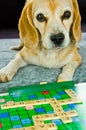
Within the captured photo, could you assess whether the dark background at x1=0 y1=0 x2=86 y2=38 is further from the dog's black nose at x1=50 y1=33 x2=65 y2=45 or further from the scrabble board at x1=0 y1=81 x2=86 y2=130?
the scrabble board at x1=0 y1=81 x2=86 y2=130

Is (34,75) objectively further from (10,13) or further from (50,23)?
(10,13)

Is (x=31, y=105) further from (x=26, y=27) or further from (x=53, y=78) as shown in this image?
(x=26, y=27)

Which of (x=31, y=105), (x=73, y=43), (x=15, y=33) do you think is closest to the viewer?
(x=31, y=105)

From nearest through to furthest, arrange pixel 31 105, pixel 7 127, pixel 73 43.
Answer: pixel 7 127
pixel 31 105
pixel 73 43

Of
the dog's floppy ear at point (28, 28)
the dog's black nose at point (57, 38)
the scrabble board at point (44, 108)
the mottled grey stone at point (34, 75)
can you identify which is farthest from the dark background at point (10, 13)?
the scrabble board at point (44, 108)

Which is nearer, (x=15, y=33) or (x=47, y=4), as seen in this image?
(x=47, y=4)

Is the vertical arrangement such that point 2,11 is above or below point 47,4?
below

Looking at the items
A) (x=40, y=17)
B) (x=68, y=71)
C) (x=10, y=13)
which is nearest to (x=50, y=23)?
(x=40, y=17)

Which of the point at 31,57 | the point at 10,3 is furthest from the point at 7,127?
the point at 10,3

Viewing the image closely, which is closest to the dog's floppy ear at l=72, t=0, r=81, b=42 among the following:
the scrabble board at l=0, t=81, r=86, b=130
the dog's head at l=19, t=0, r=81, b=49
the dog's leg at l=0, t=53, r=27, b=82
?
the dog's head at l=19, t=0, r=81, b=49
